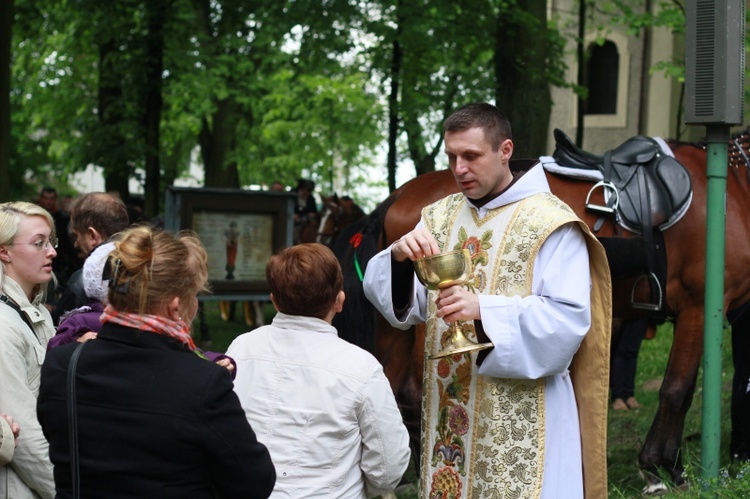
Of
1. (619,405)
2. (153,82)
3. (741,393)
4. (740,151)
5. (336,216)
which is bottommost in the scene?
(619,405)

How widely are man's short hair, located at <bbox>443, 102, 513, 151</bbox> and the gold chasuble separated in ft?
Answer: 0.93

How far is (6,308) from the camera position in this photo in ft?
11.9

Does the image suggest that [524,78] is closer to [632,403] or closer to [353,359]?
[632,403]

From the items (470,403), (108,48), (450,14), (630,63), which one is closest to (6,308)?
(470,403)

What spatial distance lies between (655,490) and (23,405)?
3.73 m

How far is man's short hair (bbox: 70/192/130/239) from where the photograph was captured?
14.7 feet

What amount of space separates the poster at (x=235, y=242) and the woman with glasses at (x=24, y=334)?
291 inches

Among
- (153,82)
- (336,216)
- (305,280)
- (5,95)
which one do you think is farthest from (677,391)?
(153,82)

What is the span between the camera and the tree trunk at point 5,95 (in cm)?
1127

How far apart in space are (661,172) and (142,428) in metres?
4.30

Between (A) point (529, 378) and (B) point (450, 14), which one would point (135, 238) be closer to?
(A) point (529, 378)

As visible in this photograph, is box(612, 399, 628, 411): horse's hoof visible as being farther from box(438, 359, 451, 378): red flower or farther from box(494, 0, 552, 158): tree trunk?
box(438, 359, 451, 378): red flower

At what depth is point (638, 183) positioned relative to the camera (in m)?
6.04

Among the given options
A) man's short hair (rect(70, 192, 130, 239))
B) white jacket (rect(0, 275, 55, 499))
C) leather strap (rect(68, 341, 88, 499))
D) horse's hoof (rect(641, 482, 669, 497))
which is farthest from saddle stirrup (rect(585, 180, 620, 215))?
leather strap (rect(68, 341, 88, 499))
